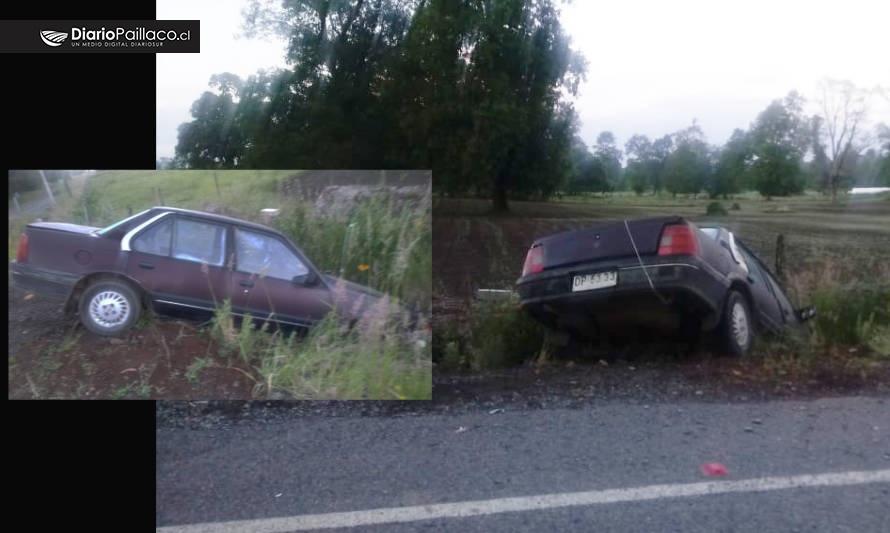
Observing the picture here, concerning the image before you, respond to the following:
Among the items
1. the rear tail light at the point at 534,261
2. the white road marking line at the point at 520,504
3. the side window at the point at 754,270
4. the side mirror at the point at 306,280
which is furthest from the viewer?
the side window at the point at 754,270

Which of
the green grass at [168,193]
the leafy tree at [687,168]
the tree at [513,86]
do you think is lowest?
the green grass at [168,193]

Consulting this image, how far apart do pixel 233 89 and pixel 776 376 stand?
4743 mm

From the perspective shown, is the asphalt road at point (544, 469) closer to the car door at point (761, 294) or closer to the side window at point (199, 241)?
the side window at point (199, 241)

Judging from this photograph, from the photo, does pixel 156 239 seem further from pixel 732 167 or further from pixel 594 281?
pixel 732 167

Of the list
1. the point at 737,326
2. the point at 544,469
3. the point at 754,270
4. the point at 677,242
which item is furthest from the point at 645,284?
the point at 544,469

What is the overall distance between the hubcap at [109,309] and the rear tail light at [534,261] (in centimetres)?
379

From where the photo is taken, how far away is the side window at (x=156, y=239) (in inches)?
175

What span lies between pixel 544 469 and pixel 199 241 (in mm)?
2221

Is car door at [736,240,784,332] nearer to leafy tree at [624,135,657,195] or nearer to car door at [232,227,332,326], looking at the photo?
leafy tree at [624,135,657,195]

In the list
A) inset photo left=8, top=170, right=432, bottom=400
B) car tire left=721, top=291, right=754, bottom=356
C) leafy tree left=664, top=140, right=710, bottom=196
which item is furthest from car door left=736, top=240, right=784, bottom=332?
inset photo left=8, top=170, right=432, bottom=400

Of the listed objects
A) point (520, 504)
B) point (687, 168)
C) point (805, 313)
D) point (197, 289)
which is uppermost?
point (687, 168)

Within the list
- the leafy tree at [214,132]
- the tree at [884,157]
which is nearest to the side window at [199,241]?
the leafy tree at [214,132]

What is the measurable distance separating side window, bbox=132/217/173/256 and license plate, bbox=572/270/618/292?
3540 millimetres

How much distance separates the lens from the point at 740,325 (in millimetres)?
7305
